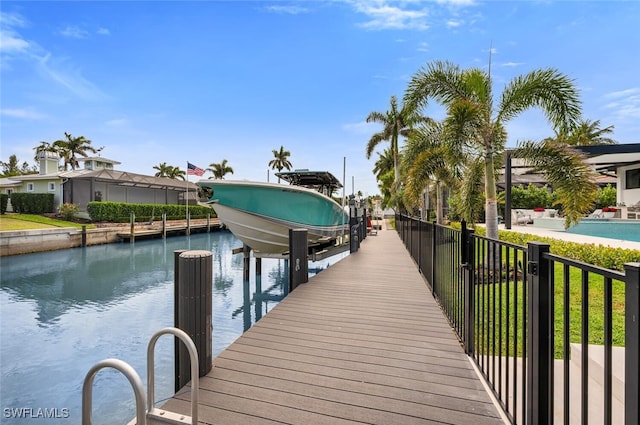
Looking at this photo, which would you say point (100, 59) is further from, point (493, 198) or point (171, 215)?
point (493, 198)

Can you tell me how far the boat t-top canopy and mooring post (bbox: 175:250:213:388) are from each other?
9.13 meters

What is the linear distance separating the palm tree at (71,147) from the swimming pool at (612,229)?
1964 inches

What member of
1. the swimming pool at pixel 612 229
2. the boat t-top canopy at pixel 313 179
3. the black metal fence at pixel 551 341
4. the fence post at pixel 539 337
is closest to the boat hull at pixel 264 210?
the boat t-top canopy at pixel 313 179

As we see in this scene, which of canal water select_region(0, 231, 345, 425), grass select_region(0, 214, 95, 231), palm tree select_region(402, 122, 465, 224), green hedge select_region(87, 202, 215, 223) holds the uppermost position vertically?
palm tree select_region(402, 122, 465, 224)

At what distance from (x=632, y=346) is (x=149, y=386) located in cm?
224

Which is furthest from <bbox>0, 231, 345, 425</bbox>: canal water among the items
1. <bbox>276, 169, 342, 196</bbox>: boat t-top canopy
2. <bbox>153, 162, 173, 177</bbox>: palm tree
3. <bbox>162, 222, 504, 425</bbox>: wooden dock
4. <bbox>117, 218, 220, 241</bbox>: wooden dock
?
<bbox>153, 162, 173, 177</bbox>: palm tree

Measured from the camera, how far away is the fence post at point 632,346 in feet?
2.91

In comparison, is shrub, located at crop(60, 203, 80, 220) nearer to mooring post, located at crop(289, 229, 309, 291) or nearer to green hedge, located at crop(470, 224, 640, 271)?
mooring post, located at crop(289, 229, 309, 291)

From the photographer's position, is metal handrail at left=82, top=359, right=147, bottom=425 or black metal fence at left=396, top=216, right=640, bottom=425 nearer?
black metal fence at left=396, top=216, right=640, bottom=425

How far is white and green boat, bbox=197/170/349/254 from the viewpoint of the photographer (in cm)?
864

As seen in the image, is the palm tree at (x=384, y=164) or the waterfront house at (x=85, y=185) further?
the palm tree at (x=384, y=164)

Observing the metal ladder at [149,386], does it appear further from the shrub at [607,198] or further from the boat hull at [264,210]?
the shrub at [607,198]

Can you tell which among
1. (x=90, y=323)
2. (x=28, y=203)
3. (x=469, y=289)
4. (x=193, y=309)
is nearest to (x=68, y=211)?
(x=28, y=203)

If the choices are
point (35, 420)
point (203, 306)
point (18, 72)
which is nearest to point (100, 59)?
point (18, 72)
